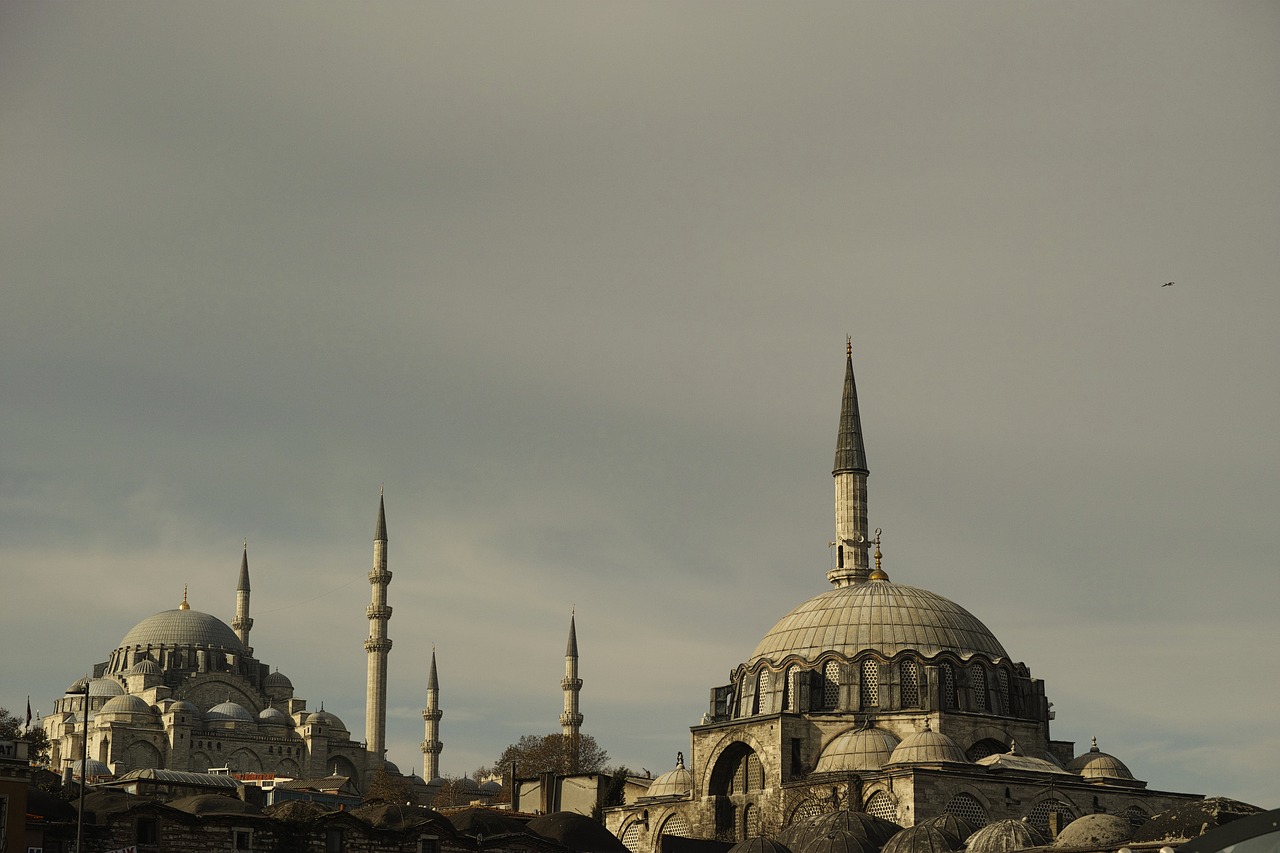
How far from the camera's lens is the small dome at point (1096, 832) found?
1295 inches

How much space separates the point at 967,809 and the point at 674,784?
387 inches

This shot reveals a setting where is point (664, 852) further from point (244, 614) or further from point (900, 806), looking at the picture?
point (244, 614)

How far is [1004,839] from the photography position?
1281 inches

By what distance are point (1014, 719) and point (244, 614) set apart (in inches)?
2428

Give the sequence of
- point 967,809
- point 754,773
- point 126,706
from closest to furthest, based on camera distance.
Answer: point 967,809, point 754,773, point 126,706

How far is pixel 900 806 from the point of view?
132 feet

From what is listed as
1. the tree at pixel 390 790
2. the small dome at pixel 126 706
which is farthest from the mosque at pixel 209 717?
the tree at pixel 390 790

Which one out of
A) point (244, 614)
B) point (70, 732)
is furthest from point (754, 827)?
point (244, 614)

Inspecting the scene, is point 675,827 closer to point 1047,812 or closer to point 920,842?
point 1047,812

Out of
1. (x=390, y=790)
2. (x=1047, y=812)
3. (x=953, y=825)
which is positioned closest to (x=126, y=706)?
(x=390, y=790)

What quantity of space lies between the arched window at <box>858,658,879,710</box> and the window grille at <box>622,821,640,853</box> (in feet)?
22.5

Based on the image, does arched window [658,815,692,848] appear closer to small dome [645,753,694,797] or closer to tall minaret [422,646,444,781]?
small dome [645,753,694,797]

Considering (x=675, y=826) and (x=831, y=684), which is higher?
(x=831, y=684)

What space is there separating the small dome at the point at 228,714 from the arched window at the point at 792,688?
1844 inches
